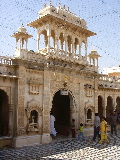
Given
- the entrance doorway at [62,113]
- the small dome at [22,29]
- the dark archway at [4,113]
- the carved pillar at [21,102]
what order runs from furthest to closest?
the entrance doorway at [62,113] → the small dome at [22,29] → the dark archway at [4,113] → the carved pillar at [21,102]

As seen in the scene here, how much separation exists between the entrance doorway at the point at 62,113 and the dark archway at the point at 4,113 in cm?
524

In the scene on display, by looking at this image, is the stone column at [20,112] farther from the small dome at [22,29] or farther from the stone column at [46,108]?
the small dome at [22,29]

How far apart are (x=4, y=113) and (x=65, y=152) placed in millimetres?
4477

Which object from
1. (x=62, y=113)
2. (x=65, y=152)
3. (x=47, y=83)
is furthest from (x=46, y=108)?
(x=62, y=113)

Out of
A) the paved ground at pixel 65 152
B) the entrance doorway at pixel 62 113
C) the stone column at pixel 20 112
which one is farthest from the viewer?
the entrance doorway at pixel 62 113

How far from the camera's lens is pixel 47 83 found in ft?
44.7

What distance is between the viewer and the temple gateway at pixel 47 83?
12.0m

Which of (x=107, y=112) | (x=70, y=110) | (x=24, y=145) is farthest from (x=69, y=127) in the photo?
(x=107, y=112)

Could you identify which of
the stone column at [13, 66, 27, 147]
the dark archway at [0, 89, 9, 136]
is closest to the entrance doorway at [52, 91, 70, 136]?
the stone column at [13, 66, 27, 147]

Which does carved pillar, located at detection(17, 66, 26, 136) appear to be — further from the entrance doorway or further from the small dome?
the entrance doorway

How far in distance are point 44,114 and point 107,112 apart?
10.6m

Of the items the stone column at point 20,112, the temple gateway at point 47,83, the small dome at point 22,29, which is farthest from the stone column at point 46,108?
the small dome at point 22,29

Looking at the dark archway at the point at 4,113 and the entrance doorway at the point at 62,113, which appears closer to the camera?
the dark archway at the point at 4,113

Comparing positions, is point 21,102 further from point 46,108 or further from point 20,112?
point 46,108
